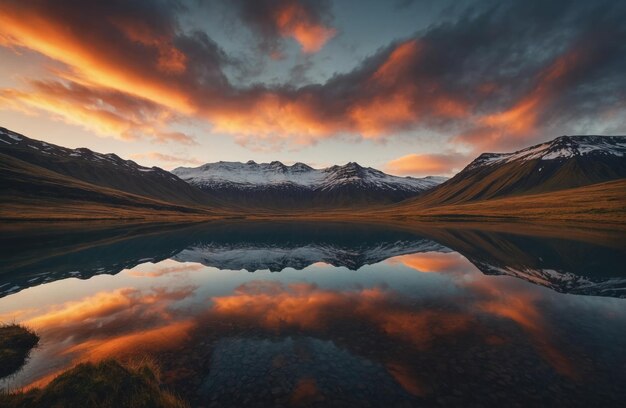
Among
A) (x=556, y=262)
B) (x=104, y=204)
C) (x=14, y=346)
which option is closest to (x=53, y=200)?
(x=104, y=204)

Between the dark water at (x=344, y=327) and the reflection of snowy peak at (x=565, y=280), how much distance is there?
222 mm

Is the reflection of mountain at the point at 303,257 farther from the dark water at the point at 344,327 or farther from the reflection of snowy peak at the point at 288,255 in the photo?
the dark water at the point at 344,327

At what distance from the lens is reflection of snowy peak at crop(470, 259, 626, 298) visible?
99.3 feet

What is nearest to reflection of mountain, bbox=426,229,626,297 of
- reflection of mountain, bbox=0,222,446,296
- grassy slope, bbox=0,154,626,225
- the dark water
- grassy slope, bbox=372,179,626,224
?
the dark water

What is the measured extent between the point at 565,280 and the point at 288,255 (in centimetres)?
4128

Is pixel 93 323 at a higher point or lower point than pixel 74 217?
higher

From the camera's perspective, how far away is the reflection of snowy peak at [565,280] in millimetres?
30256

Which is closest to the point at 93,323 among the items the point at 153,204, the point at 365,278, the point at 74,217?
the point at 365,278

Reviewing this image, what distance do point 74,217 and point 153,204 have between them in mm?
85992

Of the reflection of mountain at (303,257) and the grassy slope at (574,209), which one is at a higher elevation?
the grassy slope at (574,209)

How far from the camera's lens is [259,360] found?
16.3 meters

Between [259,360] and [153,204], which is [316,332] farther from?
[153,204]

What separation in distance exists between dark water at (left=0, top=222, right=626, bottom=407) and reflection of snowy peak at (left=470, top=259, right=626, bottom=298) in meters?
0.22

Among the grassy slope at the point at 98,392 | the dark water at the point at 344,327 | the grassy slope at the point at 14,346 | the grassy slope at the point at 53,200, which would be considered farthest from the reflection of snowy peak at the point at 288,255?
the grassy slope at the point at 53,200
